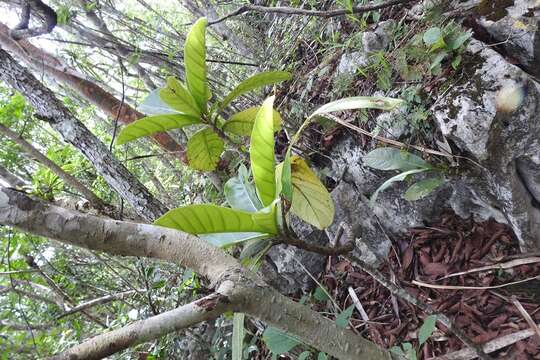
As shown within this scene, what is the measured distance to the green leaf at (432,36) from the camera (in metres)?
1.38

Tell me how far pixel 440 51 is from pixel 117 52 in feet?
5.50

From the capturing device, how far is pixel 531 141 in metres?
1.22

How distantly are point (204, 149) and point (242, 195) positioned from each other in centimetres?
32

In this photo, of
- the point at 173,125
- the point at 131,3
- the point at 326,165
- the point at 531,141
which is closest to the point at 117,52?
the point at 173,125

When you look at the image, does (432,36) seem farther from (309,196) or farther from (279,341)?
(279,341)

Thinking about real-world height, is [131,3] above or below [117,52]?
above

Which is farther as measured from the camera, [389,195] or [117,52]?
[117,52]

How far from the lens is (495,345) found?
1.32 meters

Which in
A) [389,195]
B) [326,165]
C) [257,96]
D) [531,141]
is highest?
[257,96]

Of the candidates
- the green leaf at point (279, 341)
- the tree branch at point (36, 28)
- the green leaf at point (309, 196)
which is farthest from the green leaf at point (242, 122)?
the tree branch at point (36, 28)

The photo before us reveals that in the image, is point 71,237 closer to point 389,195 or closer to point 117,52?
point 389,195

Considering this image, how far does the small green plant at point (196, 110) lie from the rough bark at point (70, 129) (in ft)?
1.17

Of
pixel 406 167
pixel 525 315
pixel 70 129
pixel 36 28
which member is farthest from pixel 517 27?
pixel 36 28

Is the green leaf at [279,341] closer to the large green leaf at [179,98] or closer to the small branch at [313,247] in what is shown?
the small branch at [313,247]
